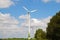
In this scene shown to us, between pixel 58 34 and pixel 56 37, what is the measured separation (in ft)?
12.9

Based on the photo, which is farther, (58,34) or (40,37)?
(40,37)

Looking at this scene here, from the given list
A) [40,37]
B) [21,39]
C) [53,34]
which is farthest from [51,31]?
[40,37]

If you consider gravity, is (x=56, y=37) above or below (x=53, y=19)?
below

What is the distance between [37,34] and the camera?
168 m

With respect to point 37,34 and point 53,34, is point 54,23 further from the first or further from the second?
point 37,34

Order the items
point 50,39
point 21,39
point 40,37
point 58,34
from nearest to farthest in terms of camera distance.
Answer: point 58,34, point 50,39, point 21,39, point 40,37

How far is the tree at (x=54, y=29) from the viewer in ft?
367

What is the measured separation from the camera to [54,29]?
114 m

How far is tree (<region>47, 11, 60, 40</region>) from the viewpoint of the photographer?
4402 inches

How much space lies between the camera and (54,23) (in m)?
115

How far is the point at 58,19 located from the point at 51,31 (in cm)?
719

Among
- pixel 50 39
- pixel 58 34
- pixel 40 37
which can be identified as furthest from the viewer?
pixel 40 37

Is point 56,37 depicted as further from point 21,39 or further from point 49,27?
point 21,39

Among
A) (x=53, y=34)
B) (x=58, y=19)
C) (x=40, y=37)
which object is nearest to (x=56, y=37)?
(x=53, y=34)
